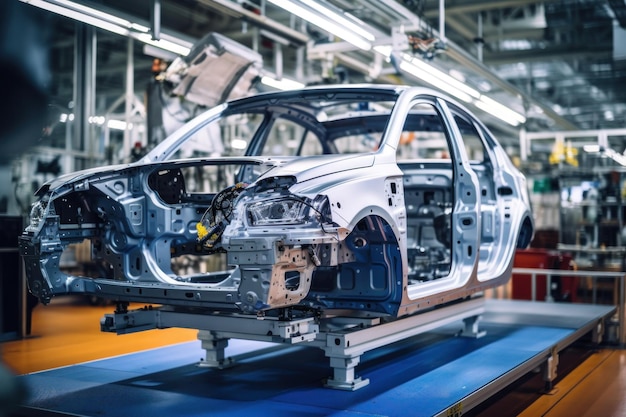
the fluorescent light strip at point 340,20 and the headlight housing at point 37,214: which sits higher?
the fluorescent light strip at point 340,20

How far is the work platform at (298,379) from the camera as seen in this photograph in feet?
12.1

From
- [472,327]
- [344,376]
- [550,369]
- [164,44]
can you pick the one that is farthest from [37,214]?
[164,44]

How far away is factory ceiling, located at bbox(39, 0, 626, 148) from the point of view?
8543 mm

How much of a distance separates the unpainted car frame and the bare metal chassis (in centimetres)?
10

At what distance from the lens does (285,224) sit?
11.4ft

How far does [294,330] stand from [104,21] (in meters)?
4.37

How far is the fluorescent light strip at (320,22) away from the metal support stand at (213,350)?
2917mm

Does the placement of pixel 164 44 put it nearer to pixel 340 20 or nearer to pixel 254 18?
pixel 254 18

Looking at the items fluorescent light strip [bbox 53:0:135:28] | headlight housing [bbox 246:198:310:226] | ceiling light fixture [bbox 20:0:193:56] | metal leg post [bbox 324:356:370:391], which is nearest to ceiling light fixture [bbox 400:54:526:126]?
ceiling light fixture [bbox 20:0:193:56]

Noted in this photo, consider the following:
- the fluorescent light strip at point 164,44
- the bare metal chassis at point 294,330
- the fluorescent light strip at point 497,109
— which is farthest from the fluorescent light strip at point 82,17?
the fluorescent light strip at point 497,109

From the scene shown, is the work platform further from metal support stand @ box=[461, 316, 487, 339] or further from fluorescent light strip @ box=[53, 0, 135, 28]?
fluorescent light strip @ box=[53, 0, 135, 28]

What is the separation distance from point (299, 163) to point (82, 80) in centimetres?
831

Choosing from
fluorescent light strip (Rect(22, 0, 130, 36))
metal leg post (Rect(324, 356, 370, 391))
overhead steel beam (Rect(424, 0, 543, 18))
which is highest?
overhead steel beam (Rect(424, 0, 543, 18))

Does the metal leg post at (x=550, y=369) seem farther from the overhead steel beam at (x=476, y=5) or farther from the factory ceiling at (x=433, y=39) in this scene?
the overhead steel beam at (x=476, y=5)
